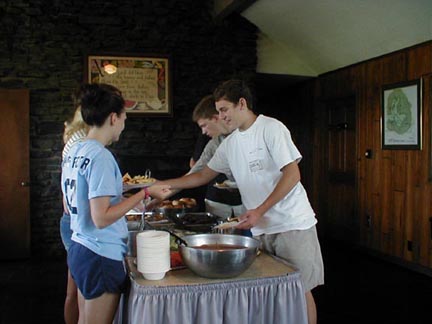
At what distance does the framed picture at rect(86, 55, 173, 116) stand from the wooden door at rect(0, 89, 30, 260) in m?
0.86

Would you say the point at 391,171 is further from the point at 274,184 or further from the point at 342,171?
the point at 274,184

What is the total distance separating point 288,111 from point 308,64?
1390mm

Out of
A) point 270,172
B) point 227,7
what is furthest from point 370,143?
point 270,172

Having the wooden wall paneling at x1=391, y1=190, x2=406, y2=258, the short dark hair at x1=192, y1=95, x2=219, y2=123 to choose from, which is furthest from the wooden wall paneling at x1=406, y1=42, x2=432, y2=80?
the short dark hair at x1=192, y1=95, x2=219, y2=123

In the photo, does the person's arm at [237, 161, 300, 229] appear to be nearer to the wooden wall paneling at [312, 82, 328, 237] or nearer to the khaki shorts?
the khaki shorts

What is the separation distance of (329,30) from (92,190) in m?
4.26

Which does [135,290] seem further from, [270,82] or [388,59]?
[270,82]

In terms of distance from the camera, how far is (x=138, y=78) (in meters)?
5.50

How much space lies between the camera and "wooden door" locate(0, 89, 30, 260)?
504 cm

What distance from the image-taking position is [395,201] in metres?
4.86

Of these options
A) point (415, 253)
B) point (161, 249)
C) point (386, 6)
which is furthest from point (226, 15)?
point (161, 249)

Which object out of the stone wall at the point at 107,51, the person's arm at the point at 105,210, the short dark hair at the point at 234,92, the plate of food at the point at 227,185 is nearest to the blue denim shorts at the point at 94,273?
the person's arm at the point at 105,210

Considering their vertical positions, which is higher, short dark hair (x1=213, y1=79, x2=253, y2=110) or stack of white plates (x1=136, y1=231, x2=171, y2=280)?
short dark hair (x1=213, y1=79, x2=253, y2=110)

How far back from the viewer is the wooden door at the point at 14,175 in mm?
5043
